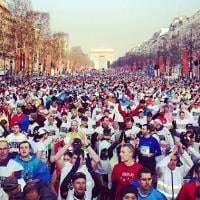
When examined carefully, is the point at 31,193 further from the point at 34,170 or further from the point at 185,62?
the point at 185,62

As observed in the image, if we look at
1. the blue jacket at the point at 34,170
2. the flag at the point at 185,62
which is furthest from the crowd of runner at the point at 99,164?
the flag at the point at 185,62

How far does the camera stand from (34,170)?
787cm

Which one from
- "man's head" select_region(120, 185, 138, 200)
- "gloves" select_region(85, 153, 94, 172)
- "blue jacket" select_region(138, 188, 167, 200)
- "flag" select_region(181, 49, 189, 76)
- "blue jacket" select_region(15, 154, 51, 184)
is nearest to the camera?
"man's head" select_region(120, 185, 138, 200)

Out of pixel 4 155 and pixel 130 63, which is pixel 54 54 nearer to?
pixel 130 63

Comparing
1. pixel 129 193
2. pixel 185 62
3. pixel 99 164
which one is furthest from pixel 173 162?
pixel 185 62

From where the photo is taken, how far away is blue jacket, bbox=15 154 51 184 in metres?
7.79

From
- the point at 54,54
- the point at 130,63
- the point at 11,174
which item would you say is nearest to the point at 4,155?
the point at 11,174

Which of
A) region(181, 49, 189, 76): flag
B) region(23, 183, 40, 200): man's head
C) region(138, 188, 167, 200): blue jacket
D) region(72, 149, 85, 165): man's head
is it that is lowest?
region(138, 188, 167, 200): blue jacket

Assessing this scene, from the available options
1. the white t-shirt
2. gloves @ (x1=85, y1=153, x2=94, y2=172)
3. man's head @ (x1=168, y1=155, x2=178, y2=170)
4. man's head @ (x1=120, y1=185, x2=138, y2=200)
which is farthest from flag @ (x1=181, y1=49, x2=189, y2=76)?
man's head @ (x1=120, y1=185, x2=138, y2=200)

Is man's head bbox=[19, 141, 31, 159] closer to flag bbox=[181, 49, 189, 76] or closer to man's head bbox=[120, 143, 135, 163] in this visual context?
man's head bbox=[120, 143, 135, 163]

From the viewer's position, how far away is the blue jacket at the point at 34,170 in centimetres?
779

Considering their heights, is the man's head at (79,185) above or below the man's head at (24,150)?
below

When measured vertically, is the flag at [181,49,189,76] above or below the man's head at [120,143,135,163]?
above

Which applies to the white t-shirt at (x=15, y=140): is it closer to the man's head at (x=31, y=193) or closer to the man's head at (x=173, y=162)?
the man's head at (x=173, y=162)
